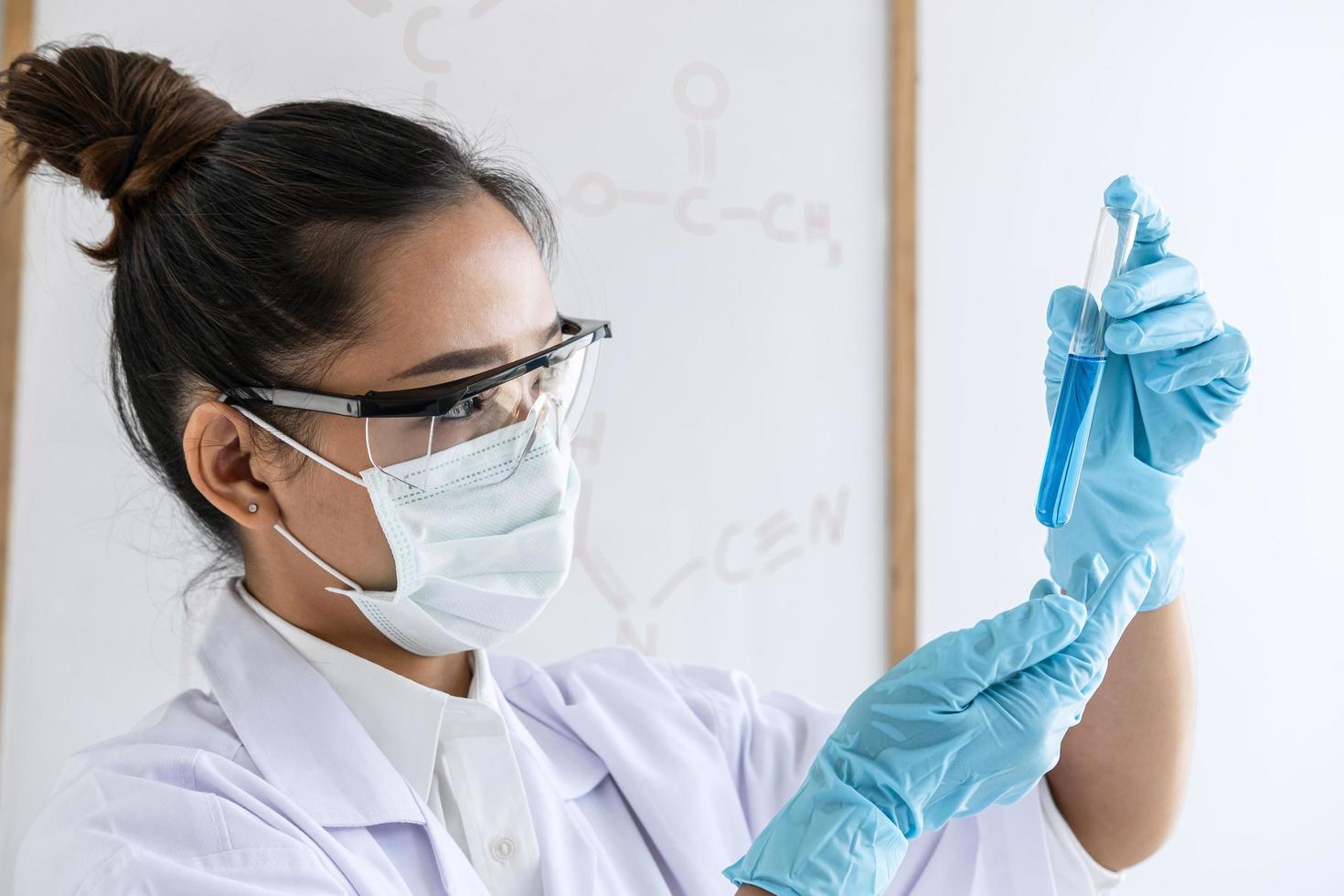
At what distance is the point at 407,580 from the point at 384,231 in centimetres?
29

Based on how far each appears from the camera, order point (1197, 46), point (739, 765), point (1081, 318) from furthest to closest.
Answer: point (1197, 46) → point (739, 765) → point (1081, 318)

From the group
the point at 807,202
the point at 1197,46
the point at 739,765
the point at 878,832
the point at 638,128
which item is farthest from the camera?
the point at 1197,46

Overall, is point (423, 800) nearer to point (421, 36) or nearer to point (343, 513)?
point (343, 513)

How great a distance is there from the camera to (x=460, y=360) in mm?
908

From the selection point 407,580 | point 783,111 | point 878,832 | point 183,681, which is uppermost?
point 783,111

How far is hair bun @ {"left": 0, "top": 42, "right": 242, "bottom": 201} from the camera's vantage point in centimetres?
97

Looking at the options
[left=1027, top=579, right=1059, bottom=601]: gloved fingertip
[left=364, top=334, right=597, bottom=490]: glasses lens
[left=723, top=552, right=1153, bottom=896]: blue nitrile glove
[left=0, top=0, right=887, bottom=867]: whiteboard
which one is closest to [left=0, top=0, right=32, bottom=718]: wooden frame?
[left=0, top=0, right=887, bottom=867]: whiteboard

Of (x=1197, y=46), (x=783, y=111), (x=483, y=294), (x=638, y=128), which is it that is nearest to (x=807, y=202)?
(x=783, y=111)

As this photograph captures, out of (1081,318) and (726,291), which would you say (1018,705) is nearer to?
(1081,318)

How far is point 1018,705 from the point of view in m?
0.81

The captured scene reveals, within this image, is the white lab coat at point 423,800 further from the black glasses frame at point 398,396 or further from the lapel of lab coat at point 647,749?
the black glasses frame at point 398,396

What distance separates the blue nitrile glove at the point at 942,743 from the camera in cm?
78

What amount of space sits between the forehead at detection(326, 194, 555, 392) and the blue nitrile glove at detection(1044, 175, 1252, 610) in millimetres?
470

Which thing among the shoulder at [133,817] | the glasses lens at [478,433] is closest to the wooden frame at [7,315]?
the shoulder at [133,817]
